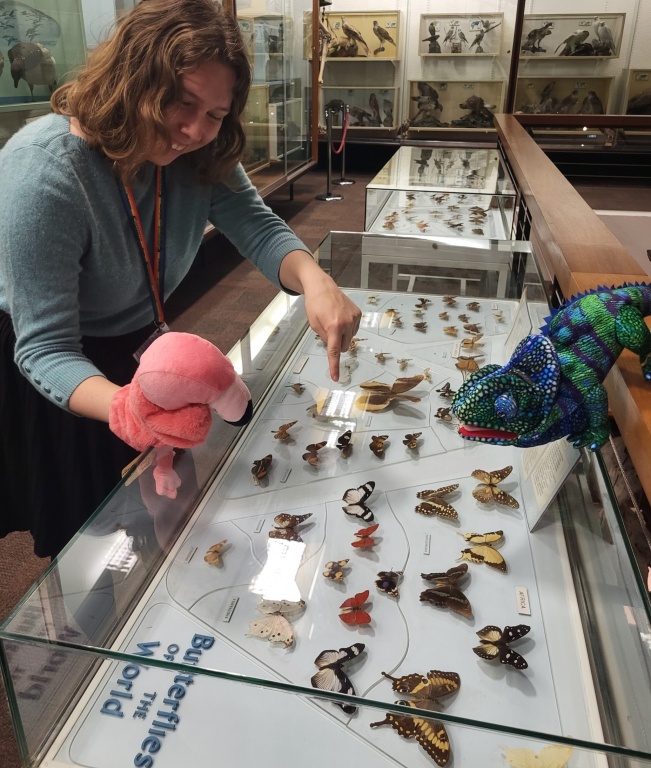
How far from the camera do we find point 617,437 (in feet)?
3.63

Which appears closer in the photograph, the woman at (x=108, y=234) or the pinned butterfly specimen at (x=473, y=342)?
the woman at (x=108, y=234)

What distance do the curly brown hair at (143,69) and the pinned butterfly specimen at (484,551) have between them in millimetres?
733

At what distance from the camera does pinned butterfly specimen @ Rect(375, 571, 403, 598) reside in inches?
34.2

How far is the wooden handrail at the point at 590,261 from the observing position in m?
0.75

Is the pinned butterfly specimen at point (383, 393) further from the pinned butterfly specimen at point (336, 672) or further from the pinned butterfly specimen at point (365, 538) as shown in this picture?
the pinned butterfly specimen at point (336, 672)

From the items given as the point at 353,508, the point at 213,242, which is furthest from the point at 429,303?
the point at 213,242

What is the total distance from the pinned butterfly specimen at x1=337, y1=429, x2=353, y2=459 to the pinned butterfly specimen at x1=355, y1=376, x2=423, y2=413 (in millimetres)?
117

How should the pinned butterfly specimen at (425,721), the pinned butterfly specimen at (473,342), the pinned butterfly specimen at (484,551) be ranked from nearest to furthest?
the pinned butterfly specimen at (425,721) → the pinned butterfly specimen at (484,551) → the pinned butterfly specimen at (473,342)

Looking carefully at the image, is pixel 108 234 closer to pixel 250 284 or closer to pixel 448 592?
pixel 448 592

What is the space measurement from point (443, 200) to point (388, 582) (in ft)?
9.13

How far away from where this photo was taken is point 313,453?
3.84 feet

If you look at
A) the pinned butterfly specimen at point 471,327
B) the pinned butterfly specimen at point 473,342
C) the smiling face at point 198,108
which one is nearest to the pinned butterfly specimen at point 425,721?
the smiling face at point 198,108

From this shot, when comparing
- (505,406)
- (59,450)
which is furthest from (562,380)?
(59,450)

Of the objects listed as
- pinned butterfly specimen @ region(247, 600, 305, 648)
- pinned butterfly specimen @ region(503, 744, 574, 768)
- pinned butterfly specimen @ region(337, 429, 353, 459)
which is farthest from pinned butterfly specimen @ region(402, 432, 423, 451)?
pinned butterfly specimen @ region(503, 744, 574, 768)
